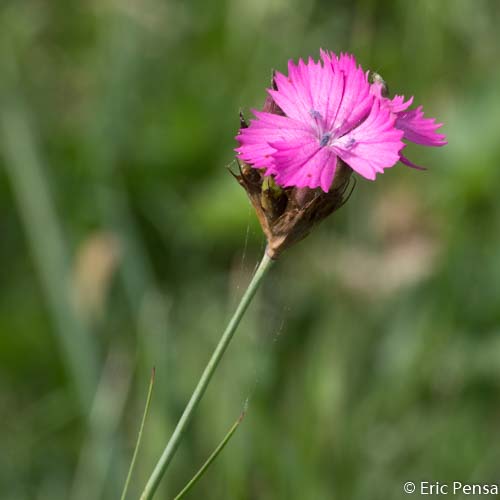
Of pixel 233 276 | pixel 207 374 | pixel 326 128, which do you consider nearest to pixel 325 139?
pixel 326 128

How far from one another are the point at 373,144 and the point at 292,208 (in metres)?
0.09

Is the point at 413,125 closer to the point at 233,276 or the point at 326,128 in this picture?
the point at 326,128

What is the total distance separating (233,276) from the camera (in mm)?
1985

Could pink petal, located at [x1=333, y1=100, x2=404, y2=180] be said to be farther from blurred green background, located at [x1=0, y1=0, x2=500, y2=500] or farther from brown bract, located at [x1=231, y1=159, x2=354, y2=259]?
blurred green background, located at [x1=0, y1=0, x2=500, y2=500]

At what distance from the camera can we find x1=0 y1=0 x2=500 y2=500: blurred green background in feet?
5.30

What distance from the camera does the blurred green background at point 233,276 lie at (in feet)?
5.30

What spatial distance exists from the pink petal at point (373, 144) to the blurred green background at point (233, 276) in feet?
1.93

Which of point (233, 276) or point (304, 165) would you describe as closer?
point (304, 165)

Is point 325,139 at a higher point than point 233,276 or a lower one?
higher

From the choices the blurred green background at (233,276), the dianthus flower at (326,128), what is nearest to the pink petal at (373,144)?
the dianthus flower at (326,128)

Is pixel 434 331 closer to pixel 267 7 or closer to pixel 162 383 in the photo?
pixel 162 383

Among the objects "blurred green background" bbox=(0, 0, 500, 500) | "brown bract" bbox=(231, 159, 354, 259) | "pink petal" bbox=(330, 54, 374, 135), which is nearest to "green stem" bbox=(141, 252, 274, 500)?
"brown bract" bbox=(231, 159, 354, 259)

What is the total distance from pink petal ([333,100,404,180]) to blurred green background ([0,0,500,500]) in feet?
1.93

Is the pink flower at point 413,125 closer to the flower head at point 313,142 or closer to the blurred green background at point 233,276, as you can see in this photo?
the flower head at point 313,142
